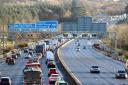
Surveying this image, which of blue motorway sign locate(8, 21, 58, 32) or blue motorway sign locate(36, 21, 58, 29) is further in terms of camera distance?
blue motorway sign locate(8, 21, 58, 32)

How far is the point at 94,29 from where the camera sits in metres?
87.6

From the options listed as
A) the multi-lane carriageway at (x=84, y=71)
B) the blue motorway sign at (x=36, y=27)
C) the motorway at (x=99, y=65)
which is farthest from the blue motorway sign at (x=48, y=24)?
the motorway at (x=99, y=65)

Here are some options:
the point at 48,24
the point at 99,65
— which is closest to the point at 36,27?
the point at 48,24

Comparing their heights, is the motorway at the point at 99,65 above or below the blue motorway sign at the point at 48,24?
below

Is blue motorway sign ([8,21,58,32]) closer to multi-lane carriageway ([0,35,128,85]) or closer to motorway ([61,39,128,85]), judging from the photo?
multi-lane carriageway ([0,35,128,85])

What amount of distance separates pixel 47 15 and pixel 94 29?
63.3 m

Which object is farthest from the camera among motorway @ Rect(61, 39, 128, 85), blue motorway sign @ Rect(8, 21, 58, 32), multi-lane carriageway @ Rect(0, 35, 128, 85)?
blue motorway sign @ Rect(8, 21, 58, 32)

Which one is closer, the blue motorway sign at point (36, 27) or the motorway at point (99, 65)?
the motorway at point (99, 65)

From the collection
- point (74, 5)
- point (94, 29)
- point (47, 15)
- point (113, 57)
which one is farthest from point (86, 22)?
point (47, 15)

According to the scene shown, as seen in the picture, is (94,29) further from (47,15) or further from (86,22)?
(47,15)

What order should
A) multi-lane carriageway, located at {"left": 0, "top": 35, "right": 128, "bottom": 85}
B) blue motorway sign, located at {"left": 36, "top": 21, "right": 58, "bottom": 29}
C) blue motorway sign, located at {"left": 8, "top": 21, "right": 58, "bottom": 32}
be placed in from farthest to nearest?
1. blue motorway sign, located at {"left": 8, "top": 21, "right": 58, "bottom": 32}
2. blue motorway sign, located at {"left": 36, "top": 21, "right": 58, "bottom": 29}
3. multi-lane carriageway, located at {"left": 0, "top": 35, "right": 128, "bottom": 85}

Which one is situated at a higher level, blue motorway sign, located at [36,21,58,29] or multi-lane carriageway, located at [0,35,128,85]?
blue motorway sign, located at [36,21,58,29]

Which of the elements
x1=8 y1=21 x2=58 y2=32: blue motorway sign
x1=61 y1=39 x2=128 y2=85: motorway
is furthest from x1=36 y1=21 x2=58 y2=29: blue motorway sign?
x1=61 y1=39 x2=128 y2=85: motorway

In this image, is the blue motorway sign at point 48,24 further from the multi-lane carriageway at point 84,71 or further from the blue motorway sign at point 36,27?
the multi-lane carriageway at point 84,71
